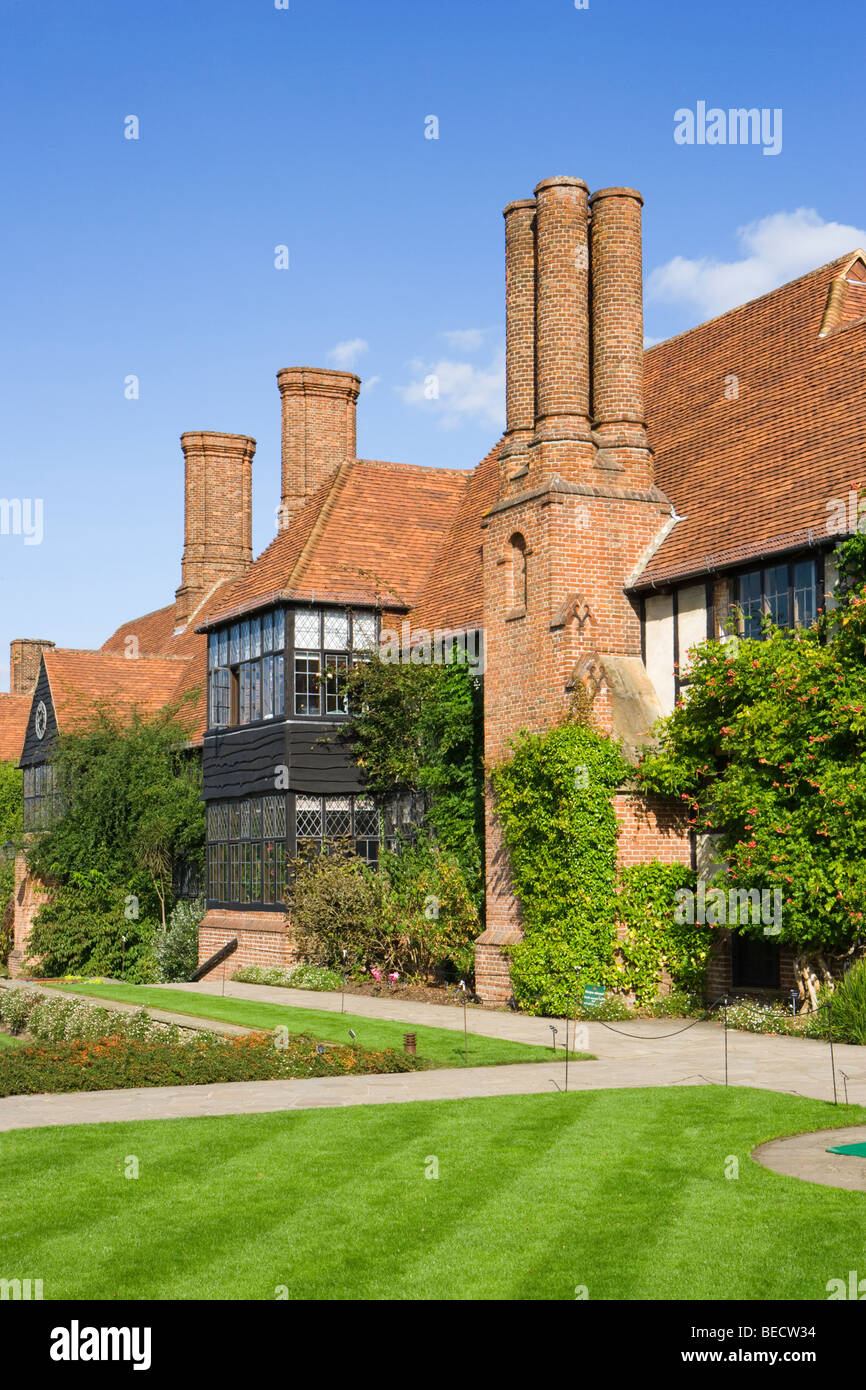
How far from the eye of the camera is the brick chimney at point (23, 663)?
53375 mm

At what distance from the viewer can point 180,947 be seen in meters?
29.7

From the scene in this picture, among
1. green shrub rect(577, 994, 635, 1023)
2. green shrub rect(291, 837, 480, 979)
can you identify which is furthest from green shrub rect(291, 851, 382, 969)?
green shrub rect(577, 994, 635, 1023)

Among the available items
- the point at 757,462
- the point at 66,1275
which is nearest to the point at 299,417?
the point at 757,462

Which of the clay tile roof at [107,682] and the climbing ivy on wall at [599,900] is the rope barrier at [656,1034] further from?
the clay tile roof at [107,682]

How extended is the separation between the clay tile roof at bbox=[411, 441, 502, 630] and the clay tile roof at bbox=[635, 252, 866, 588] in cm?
427

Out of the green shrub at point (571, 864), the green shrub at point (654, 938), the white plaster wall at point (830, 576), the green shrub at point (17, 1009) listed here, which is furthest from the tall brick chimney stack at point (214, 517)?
the white plaster wall at point (830, 576)

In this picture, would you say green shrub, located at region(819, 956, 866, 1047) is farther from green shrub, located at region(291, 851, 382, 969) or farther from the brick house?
green shrub, located at region(291, 851, 382, 969)

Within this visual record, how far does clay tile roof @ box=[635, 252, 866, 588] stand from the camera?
703 inches

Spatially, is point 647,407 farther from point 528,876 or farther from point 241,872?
point 241,872

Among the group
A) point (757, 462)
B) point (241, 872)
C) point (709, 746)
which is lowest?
point (241, 872)

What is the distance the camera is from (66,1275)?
6.80 meters

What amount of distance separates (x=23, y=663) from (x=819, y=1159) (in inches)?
1887

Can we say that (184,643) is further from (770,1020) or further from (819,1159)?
(819,1159)

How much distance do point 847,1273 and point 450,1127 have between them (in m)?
4.09
